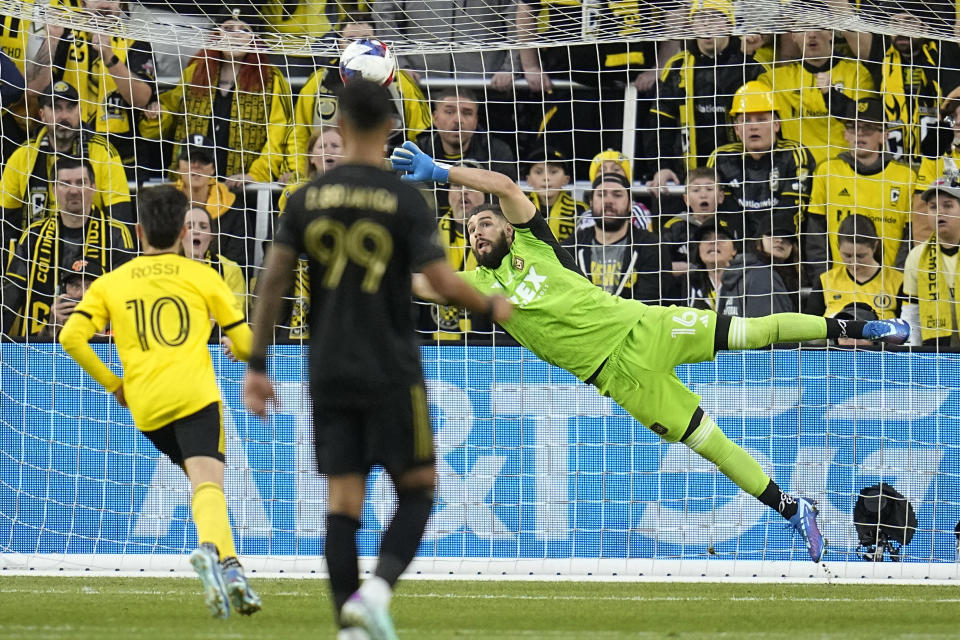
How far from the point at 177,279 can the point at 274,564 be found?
345cm

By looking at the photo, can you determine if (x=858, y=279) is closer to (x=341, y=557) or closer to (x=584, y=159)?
(x=584, y=159)

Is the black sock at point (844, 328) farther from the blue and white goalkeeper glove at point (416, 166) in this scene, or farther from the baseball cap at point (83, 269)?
the baseball cap at point (83, 269)

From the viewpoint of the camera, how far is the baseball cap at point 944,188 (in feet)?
32.4

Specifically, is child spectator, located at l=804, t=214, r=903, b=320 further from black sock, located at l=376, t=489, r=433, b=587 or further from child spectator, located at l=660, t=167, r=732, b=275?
black sock, located at l=376, t=489, r=433, b=587

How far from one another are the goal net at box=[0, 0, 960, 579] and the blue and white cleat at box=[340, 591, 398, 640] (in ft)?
14.4

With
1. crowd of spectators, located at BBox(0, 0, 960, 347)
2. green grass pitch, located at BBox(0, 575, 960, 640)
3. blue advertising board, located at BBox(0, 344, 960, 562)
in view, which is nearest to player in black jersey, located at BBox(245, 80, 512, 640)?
green grass pitch, located at BBox(0, 575, 960, 640)

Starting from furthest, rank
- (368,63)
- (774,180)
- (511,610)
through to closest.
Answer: (774,180), (368,63), (511,610)

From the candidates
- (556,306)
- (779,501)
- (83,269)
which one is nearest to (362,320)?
(556,306)

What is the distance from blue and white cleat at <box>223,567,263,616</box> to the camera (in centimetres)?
554

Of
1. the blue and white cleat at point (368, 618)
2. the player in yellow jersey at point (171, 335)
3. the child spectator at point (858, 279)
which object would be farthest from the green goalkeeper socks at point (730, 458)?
the blue and white cleat at point (368, 618)

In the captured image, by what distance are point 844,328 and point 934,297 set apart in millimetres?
2611

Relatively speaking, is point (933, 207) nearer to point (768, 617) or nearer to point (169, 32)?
point (768, 617)

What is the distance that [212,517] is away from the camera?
5859mm

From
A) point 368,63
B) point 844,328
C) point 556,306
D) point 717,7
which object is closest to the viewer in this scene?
point 844,328
